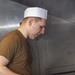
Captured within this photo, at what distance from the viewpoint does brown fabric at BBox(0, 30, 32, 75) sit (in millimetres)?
654

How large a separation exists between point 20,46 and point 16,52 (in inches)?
1.3

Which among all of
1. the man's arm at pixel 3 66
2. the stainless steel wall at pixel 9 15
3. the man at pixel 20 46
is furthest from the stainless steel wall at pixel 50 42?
the man's arm at pixel 3 66

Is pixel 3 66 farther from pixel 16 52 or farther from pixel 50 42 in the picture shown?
pixel 50 42

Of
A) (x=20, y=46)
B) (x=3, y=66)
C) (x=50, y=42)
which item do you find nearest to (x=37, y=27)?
(x=20, y=46)

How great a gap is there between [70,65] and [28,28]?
1.81 ft

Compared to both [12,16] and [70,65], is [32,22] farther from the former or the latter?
[70,65]

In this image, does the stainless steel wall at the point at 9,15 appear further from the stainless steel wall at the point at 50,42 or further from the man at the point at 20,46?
the man at the point at 20,46

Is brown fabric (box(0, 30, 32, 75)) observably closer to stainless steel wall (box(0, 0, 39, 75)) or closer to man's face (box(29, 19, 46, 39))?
man's face (box(29, 19, 46, 39))

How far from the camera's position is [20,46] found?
71 cm

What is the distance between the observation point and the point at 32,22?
0.76 m

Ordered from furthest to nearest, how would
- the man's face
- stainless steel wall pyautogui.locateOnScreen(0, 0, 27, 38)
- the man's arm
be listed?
stainless steel wall pyautogui.locateOnScreen(0, 0, 27, 38) → the man's face → the man's arm

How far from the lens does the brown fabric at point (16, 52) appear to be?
65 cm

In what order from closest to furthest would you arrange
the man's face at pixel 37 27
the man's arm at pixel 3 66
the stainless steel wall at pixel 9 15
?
the man's arm at pixel 3 66
the man's face at pixel 37 27
the stainless steel wall at pixel 9 15

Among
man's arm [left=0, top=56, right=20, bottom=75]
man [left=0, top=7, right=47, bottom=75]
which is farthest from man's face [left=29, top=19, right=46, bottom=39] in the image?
man's arm [left=0, top=56, right=20, bottom=75]
